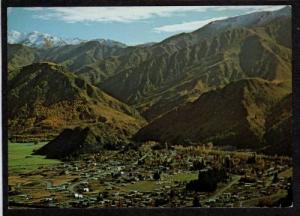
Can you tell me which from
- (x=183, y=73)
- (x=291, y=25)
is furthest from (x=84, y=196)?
(x=291, y=25)

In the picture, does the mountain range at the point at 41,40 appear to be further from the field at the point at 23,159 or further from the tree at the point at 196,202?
the tree at the point at 196,202

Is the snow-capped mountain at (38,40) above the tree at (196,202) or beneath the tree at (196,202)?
above

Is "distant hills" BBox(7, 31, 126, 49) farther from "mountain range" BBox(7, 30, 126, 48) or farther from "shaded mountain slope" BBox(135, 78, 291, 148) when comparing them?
"shaded mountain slope" BBox(135, 78, 291, 148)

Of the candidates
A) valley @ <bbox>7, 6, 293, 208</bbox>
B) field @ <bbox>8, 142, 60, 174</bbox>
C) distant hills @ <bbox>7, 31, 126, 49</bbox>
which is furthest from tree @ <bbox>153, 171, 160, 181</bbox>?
distant hills @ <bbox>7, 31, 126, 49</bbox>

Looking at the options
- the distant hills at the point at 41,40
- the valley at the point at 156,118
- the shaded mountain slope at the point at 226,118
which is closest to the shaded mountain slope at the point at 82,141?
the valley at the point at 156,118

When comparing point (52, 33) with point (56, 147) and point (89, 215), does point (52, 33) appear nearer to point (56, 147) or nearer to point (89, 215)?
point (56, 147)

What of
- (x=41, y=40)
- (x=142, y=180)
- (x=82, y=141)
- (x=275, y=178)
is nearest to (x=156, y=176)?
(x=142, y=180)

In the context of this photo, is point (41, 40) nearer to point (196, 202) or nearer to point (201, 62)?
point (201, 62)

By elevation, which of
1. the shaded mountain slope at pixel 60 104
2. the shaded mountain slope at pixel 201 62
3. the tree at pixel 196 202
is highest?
the shaded mountain slope at pixel 201 62
